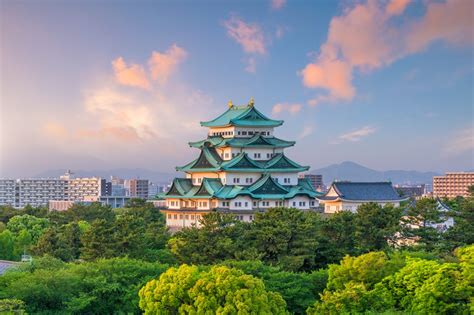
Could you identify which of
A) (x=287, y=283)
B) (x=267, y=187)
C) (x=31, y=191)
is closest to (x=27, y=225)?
(x=267, y=187)

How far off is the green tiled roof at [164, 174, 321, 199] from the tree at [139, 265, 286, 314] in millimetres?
19211

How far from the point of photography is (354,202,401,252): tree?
1398 inches

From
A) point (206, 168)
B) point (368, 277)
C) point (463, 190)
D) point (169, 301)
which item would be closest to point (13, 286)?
point (169, 301)

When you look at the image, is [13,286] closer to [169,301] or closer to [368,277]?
[169,301]

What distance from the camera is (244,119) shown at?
4831cm

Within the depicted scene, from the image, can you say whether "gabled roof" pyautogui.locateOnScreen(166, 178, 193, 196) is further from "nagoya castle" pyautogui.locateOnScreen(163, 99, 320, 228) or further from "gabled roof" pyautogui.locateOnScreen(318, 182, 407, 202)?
"gabled roof" pyautogui.locateOnScreen(318, 182, 407, 202)

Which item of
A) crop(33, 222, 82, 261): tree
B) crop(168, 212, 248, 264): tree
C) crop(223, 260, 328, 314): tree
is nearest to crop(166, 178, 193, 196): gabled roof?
crop(33, 222, 82, 261): tree

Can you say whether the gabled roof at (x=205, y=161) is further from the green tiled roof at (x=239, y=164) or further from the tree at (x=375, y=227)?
the tree at (x=375, y=227)

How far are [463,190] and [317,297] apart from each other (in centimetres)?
12041

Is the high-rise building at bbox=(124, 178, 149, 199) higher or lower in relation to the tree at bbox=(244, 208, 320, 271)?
higher

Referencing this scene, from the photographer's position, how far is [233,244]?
32.4m

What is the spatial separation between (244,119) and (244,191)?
253 inches

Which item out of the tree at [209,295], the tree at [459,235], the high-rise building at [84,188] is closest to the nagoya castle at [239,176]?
the tree at [459,235]

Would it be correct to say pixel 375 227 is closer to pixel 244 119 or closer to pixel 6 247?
pixel 244 119
